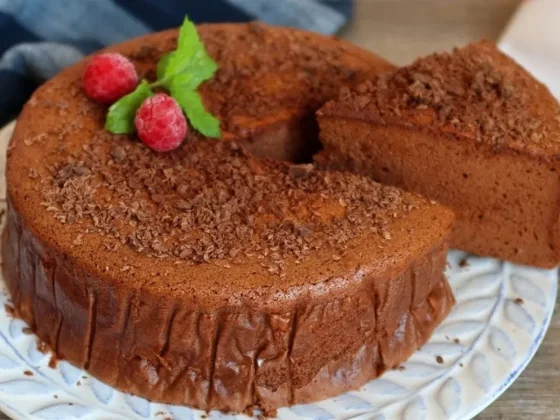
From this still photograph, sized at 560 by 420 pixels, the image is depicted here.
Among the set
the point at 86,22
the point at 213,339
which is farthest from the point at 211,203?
the point at 86,22

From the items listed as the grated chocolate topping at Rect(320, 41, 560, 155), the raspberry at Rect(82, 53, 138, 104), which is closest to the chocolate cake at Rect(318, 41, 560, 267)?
the grated chocolate topping at Rect(320, 41, 560, 155)

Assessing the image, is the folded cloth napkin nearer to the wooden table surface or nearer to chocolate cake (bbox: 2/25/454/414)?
the wooden table surface

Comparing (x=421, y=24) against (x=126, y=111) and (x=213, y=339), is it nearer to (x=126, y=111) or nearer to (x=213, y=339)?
(x=126, y=111)

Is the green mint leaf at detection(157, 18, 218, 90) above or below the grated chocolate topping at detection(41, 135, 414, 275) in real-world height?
above

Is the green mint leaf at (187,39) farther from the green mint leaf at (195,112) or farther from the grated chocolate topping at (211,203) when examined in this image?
the grated chocolate topping at (211,203)

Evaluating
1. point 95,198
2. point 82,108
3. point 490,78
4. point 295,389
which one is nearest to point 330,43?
point 490,78

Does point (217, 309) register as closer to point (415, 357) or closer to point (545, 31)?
point (415, 357)

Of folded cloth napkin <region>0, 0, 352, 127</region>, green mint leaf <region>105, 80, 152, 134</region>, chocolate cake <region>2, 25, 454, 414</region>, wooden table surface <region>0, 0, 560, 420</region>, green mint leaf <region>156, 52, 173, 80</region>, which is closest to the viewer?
chocolate cake <region>2, 25, 454, 414</region>
